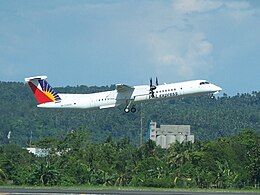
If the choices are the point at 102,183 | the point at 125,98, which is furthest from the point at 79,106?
the point at 102,183

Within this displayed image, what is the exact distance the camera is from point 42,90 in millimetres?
89875

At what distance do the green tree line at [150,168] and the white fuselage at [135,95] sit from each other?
20796mm

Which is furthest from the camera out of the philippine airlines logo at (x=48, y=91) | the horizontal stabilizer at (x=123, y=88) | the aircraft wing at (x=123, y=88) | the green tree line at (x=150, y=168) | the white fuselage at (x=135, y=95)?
the green tree line at (x=150, y=168)

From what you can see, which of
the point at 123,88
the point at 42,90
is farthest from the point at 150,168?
→ the point at 123,88

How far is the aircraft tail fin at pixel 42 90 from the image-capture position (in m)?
88.6

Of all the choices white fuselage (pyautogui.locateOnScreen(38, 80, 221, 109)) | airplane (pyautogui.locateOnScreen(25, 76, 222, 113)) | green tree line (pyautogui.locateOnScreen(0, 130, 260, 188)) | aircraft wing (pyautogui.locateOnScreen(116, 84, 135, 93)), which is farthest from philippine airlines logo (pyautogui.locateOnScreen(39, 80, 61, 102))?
green tree line (pyautogui.locateOnScreen(0, 130, 260, 188))

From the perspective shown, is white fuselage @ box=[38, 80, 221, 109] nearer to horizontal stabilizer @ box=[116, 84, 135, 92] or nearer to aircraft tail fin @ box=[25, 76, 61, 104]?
horizontal stabilizer @ box=[116, 84, 135, 92]

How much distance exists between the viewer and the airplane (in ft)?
273

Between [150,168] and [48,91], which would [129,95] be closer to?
[48,91]

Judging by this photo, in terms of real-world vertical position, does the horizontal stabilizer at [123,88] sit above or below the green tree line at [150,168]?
above

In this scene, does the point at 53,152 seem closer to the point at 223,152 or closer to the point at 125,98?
the point at 223,152

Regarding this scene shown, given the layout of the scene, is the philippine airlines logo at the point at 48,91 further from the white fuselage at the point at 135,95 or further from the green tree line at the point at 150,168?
the green tree line at the point at 150,168

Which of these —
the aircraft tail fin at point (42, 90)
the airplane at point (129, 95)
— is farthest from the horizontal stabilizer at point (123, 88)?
the aircraft tail fin at point (42, 90)

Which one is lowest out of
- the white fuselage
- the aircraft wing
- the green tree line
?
the green tree line
